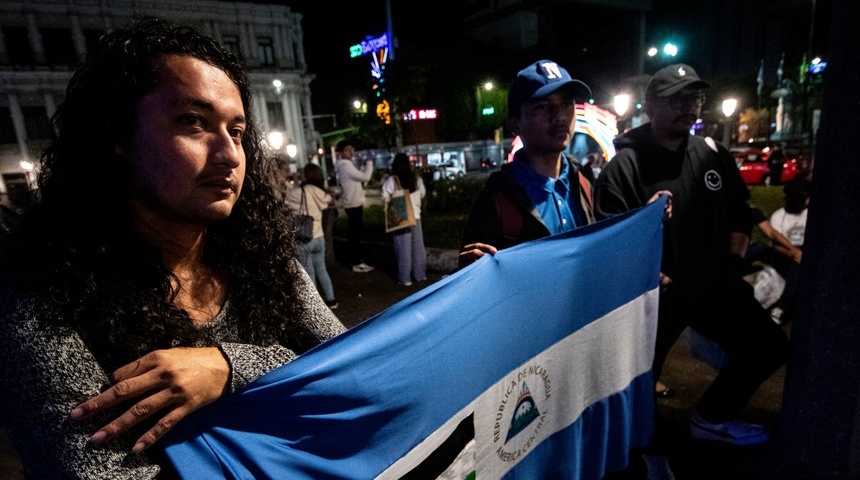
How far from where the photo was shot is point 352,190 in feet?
27.5

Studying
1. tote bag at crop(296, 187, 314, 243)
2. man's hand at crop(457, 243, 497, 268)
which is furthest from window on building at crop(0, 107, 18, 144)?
man's hand at crop(457, 243, 497, 268)

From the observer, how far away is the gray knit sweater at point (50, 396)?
0.90 meters

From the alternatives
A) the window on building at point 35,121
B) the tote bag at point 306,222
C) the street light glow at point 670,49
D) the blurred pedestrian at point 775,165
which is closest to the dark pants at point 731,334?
the tote bag at point 306,222

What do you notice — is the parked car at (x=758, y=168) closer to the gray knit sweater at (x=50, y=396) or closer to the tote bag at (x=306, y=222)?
the tote bag at (x=306, y=222)

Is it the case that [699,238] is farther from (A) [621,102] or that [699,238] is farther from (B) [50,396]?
(A) [621,102]

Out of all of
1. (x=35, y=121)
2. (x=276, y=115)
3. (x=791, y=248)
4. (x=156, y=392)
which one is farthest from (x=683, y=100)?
(x=276, y=115)

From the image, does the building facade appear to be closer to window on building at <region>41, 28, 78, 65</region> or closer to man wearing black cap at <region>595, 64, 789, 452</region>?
window on building at <region>41, 28, 78, 65</region>

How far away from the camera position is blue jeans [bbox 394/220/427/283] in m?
7.10

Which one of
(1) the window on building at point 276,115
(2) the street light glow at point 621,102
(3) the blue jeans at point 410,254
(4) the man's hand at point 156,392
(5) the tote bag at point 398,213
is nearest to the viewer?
(4) the man's hand at point 156,392

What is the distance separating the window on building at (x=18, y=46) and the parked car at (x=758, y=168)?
170 ft

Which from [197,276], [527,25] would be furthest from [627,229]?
[527,25]

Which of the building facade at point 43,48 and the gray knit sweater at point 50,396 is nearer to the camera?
the gray knit sweater at point 50,396

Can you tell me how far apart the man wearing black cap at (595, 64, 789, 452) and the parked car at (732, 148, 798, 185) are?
18331mm

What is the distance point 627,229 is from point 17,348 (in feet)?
7.48
